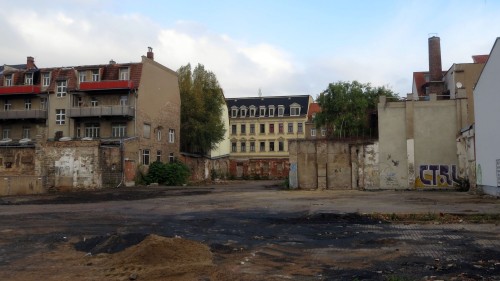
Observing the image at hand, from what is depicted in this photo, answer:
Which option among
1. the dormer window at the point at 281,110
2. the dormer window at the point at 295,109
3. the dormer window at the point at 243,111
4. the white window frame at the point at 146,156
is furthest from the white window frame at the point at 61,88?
the dormer window at the point at 295,109

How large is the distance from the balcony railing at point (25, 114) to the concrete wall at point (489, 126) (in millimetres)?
44000

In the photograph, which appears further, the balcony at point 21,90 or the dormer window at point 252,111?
the dormer window at point 252,111

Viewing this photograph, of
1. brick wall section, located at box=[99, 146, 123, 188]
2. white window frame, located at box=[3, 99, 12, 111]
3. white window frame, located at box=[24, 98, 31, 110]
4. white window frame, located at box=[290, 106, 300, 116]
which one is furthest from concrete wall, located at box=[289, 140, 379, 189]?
white window frame, located at box=[290, 106, 300, 116]

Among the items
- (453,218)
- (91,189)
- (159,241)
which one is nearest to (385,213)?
(453,218)

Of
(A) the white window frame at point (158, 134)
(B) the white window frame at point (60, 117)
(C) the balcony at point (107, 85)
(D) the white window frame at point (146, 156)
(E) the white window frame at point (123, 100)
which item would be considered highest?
(C) the balcony at point (107, 85)

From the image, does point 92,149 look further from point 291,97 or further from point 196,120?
point 291,97

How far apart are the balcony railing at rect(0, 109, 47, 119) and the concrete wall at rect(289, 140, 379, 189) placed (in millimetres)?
29937

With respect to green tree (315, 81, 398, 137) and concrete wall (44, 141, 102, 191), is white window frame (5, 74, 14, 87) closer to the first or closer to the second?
concrete wall (44, 141, 102, 191)

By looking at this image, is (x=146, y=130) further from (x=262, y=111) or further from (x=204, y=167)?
(x=262, y=111)

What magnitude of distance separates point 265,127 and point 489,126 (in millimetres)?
58693

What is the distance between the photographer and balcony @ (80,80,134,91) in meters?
48.2

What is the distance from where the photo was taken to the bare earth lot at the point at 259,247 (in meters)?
8.53

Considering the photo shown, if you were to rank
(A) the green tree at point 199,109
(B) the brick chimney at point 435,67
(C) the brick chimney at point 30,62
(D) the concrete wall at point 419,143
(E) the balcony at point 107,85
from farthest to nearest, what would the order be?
(A) the green tree at point 199,109, (C) the brick chimney at point 30,62, (B) the brick chimney at point 435,67, (E) the balcony at point 107,85, (D) the concrete wall at point 419,143

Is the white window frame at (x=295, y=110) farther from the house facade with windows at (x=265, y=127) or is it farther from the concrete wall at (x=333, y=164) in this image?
the concrete wall at (x=333, y=164)
